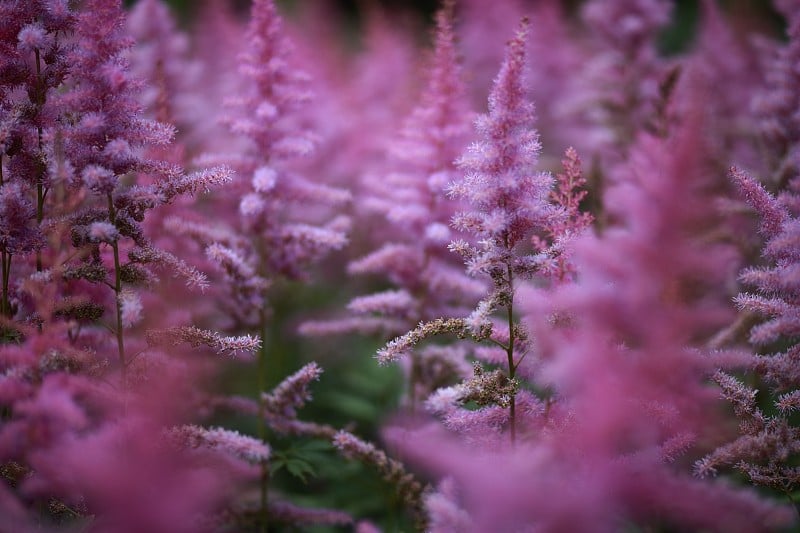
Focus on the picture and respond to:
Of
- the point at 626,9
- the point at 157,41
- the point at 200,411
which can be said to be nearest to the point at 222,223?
the point at 200,411

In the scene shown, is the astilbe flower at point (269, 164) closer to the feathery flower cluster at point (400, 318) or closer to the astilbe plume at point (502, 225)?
the feathery flower cluster at point (400, 318)

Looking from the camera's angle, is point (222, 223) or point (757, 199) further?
point (222, 223)

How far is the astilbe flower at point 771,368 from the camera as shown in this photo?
7.54 feet

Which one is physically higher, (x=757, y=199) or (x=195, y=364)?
(x=757, y=199)

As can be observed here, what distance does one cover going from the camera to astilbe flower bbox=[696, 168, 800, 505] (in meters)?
2.30

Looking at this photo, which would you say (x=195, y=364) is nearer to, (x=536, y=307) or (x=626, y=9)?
(x=536, y=307)

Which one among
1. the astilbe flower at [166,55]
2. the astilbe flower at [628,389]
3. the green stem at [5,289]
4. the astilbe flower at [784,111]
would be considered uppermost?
the astilbe flower at [166,55]

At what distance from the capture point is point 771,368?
97.4 inches

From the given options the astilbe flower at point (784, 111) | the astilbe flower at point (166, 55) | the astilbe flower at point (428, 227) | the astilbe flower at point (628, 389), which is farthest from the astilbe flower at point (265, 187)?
the astilbe flower at point (784, 111)

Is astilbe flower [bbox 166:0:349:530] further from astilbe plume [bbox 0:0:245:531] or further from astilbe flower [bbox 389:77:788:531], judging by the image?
astilbe flower [bbox 389:77:788:531]

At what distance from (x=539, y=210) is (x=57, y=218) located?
1876mm

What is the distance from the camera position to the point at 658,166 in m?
2.00

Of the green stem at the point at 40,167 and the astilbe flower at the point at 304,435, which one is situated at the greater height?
the green stem at the point at 40,167

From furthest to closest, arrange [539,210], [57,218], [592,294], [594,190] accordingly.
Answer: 1. [594,190]
2. [57,218]
3. [539,210]
4. [592,294]
